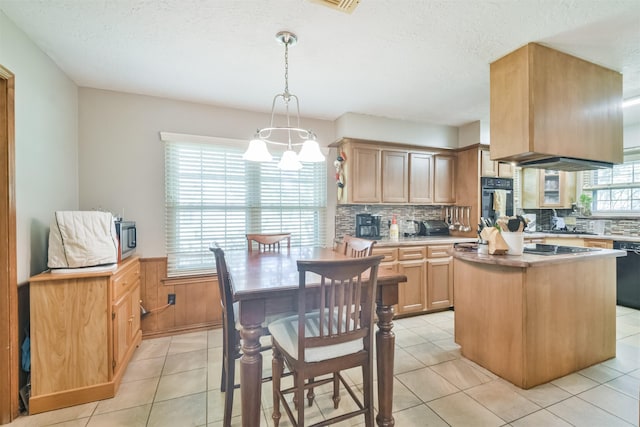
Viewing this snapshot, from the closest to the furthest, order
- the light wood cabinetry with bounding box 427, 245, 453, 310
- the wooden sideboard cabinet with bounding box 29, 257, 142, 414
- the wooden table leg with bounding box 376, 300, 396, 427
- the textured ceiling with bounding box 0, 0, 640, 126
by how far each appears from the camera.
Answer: the wooden table leg with bounding box 376, 300, 396, 427
the textured ceiling with bounding box 0, 0, 640, 126
the wooden sideboard cabinet with bounding box 29, 257, 142, 414
the light wood cabinetry with bounding box 427, 245, 453, 310

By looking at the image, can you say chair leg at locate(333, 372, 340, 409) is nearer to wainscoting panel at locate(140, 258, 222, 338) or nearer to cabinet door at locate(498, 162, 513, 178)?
wainscoting panel at locate(140, 258, 222, 338)

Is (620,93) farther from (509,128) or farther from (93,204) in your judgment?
(93,204)

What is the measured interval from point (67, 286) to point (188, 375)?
1.08m

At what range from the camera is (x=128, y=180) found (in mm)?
2908

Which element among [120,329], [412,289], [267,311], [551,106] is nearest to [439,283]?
[412,289]

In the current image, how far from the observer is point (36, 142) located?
6.71 feet

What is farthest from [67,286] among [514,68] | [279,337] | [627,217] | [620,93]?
[627,217]

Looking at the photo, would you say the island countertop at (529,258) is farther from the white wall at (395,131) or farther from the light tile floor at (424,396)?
the white wall at (395,131)

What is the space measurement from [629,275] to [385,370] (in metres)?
4.13

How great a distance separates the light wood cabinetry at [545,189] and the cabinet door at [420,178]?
5.92ft

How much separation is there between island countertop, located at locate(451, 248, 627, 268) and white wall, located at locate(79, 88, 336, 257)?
114 inches

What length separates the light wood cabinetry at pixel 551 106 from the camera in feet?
7.08

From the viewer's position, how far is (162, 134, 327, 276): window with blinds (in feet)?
10.1

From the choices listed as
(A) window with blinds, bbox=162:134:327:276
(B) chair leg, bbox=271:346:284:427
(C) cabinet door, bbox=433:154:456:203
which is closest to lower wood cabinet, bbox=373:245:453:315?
(C) cabinet door, bbox=433:154:456:203
